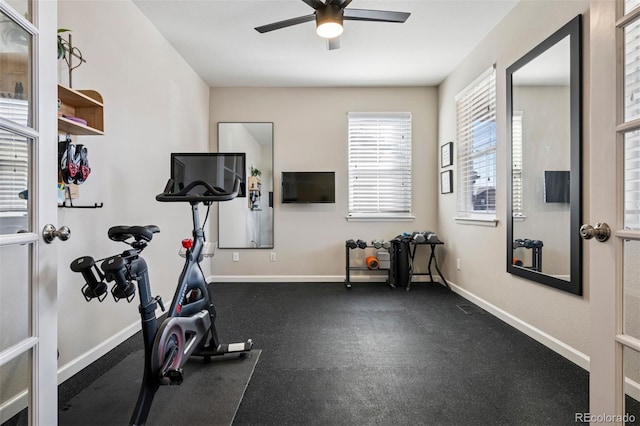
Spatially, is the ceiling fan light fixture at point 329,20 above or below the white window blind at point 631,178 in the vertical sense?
above

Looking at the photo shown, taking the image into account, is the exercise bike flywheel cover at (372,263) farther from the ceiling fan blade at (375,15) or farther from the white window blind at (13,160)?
the white window blind at (13,160)

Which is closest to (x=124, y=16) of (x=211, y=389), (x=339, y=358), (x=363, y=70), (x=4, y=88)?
(x=4, y=88)

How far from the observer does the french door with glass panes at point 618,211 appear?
961mm

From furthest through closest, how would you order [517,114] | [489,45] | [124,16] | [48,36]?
1. [489,45]
2. [517,114]
3. [124,16]
4. [48,36]

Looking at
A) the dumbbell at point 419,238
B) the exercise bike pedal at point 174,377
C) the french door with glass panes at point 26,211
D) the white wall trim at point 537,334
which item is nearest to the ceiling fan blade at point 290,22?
the french door with glass panes at point 26,211

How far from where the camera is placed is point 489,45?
304 cm

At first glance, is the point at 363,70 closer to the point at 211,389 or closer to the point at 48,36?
the point at 48,36

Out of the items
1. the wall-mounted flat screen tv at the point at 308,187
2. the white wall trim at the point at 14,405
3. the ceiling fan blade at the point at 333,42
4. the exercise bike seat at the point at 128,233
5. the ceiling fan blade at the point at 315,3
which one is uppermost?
the ceiling fan blade at the point at 315,3

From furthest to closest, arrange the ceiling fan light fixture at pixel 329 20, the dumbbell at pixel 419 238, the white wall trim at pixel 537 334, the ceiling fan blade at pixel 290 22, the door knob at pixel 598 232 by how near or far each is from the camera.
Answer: the dumbbell at pixel 419 238, the ceiling fan blade at pixel 290 22, the ceiling fan light fixture at pixel 329 20, the white wall trim at pixel 537 334, the door knob at pixel 598 232

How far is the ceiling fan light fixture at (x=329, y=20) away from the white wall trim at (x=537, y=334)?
2.76 m

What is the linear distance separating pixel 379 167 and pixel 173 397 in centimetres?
355

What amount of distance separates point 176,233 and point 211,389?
1.94m

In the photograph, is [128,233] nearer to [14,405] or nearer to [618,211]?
[14,405]

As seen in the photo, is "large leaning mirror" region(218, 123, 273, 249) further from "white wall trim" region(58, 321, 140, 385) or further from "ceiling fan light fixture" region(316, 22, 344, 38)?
"ceiling fan light fixture" region(316, 22, 344, 38)
